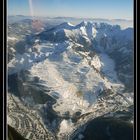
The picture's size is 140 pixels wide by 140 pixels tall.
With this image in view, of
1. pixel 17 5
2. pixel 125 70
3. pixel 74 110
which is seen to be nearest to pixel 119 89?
pixel 125 70

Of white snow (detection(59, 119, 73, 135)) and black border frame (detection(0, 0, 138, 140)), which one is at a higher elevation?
black border frame (detection(0, 0, 138, 140))

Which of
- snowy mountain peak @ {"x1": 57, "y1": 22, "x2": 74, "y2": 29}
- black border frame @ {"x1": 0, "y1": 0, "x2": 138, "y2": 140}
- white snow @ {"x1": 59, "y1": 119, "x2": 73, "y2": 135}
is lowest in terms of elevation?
white snow @ {"x1": 59, "y1": 119, "x2": 73, "y2": 135}

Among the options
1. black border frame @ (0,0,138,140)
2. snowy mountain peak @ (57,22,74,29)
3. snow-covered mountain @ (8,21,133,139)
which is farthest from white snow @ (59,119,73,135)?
snowy mountain peak @ (57,22,74,29)

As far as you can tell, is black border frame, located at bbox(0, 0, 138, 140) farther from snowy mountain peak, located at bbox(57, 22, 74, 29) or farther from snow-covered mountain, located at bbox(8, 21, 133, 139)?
snowy mountain peak, located at bbox(57, 22, 74, 29)

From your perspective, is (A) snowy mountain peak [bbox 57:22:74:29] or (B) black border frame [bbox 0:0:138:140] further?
(A) snowy mountain peak [bbox 57:22:74:29]

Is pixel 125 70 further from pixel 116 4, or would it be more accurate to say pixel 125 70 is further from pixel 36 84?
pixel 36 84
